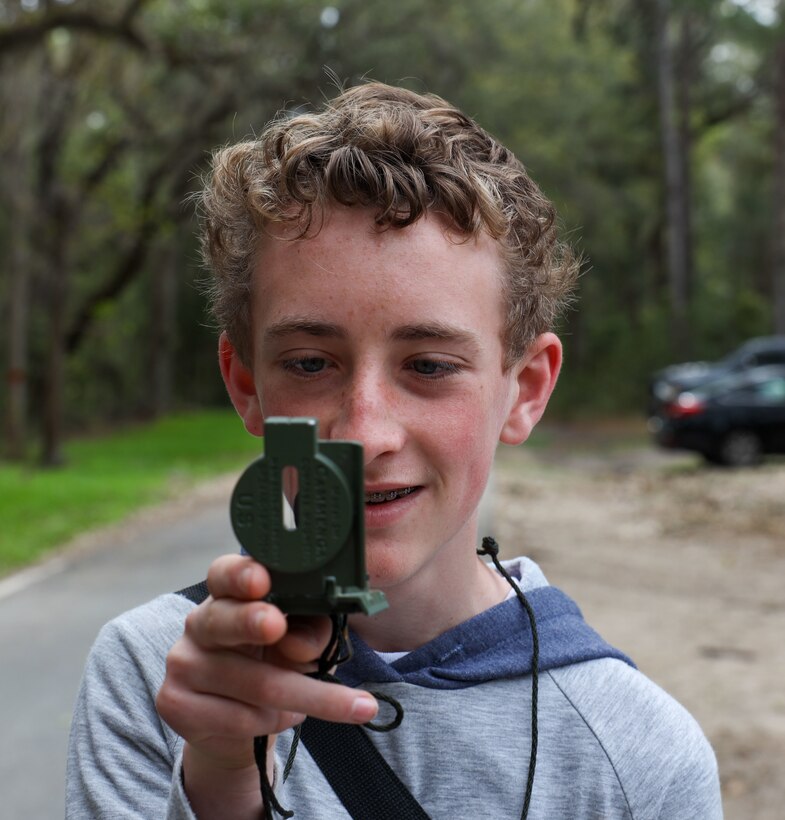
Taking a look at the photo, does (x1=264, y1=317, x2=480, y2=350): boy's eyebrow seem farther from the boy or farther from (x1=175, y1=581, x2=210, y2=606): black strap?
(x1=175, y1=581, x2=210, y2=606): black strap

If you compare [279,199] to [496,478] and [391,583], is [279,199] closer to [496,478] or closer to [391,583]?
[391,583]

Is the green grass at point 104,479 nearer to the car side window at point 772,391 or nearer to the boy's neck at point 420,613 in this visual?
the car side window at point 772,391

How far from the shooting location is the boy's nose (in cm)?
152

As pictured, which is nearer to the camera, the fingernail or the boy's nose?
the fingernail

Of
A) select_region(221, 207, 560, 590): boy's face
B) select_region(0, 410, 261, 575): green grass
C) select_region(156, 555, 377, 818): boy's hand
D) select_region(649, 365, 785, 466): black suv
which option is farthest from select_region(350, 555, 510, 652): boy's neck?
select_region(649, 365, 785, 466): black suv

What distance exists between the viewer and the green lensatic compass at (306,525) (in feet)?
3.70

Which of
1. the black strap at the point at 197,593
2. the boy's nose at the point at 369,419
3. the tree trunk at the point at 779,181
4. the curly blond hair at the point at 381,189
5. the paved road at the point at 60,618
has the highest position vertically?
the tree trunk at the point at 779,181

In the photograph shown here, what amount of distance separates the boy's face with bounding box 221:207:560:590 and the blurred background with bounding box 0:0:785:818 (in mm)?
661

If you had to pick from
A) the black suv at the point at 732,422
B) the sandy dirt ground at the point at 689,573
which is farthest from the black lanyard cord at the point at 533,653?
the black suv at the point at 732,422

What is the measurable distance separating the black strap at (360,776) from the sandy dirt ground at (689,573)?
13.8 ft

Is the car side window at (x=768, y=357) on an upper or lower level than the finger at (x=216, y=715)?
upper

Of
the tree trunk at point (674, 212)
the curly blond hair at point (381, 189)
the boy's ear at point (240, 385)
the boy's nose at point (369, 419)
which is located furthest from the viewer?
the tree trunk at point (674, 212)

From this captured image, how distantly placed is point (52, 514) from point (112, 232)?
12.2 meters

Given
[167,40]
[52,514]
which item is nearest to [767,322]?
[167,40]
